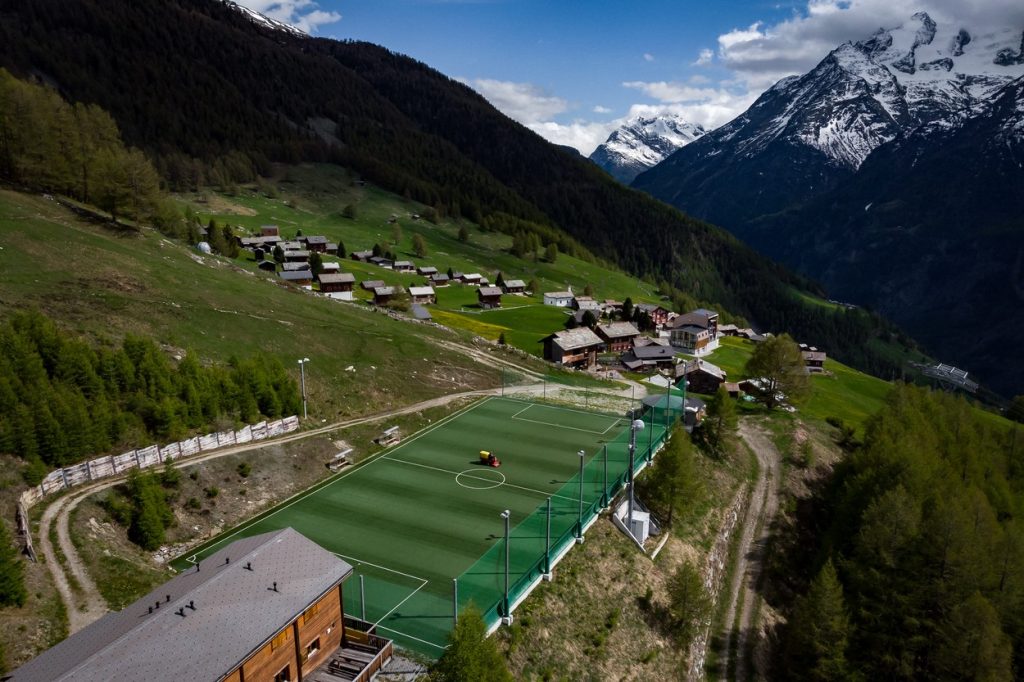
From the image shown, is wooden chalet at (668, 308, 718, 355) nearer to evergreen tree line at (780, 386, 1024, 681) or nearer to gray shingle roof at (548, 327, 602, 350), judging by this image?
gray shingle roof at (548, 327, 602, 350)

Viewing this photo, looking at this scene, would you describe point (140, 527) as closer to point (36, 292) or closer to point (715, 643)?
point (36, 292)

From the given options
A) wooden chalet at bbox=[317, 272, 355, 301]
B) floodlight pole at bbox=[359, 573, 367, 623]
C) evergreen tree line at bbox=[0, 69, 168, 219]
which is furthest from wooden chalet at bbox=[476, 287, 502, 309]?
floodlight pole at bbox=[359, 573, 367, 623]

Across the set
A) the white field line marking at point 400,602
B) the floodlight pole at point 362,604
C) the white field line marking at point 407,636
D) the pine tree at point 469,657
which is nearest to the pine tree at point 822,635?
the pine tree at point 469,657

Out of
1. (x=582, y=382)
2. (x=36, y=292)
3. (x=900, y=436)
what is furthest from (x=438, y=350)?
(x=900, y=436)

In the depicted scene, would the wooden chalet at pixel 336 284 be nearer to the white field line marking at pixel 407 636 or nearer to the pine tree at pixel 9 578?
the white field line marking at pixel 407 636

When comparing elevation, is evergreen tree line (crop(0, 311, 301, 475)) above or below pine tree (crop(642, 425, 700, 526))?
above

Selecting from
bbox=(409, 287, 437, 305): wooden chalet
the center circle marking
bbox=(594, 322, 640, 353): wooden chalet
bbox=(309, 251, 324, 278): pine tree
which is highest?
bbox=(309, 251, 324, 278): pine tree

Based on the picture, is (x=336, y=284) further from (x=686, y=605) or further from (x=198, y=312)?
(x=686, y=605)
